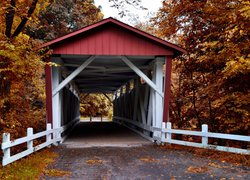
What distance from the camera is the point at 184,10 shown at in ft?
40.2

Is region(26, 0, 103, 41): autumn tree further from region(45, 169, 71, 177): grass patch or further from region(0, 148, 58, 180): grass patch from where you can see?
region(45, 169, 71, 177): grass patch

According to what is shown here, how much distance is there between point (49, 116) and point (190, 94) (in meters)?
6.21

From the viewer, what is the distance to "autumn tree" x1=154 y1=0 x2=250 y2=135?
894 centimetres

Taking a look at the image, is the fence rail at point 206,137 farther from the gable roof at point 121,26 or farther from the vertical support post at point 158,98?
the gable roof at point 121,26

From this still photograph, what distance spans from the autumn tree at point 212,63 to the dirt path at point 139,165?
2118 millimetres

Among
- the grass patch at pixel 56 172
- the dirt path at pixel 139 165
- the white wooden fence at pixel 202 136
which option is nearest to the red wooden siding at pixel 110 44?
the white wooden fence at pixel 202 136

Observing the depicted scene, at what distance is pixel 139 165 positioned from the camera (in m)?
7.56

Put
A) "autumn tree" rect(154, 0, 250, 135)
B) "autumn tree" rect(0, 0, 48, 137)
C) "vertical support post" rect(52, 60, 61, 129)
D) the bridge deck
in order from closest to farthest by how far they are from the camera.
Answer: "autumn tree" rect(0, 0, 48, 137), "autumn tree" rect(154, 0, 250, 135), "vertical support post" rect(52, 60, 61, 129), the bridge deck

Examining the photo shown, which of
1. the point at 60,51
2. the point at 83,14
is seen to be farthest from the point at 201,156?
the point at 83,14

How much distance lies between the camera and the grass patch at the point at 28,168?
6.09 metres

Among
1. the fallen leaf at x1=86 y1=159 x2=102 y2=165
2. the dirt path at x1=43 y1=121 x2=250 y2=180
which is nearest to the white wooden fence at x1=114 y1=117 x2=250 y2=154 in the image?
the dirt path at x1=43 y1=121 x2=250 y2=180

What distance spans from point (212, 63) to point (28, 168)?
730cm

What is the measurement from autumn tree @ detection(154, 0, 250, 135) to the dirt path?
212 centimetres

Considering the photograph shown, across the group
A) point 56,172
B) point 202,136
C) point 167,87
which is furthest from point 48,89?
point 202,136
